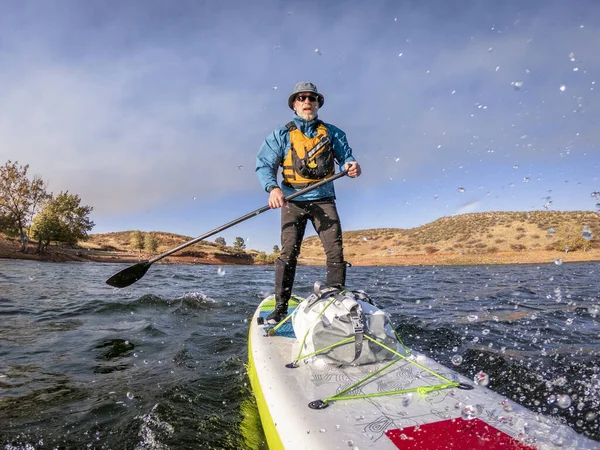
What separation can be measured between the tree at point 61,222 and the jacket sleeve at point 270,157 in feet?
121

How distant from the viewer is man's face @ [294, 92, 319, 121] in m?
4.17

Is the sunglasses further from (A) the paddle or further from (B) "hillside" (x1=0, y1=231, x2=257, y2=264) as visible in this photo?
(B) "hillside" (x1=0, y1=231, x2=257, y2=264)

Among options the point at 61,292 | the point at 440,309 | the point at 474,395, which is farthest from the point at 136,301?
the point at 474,395

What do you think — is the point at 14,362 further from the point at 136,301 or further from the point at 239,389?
the point at 136,301

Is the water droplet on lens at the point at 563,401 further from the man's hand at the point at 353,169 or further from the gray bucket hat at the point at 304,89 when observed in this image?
the gray bucket hat at the point at 304,89

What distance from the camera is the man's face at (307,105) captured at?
4.17m

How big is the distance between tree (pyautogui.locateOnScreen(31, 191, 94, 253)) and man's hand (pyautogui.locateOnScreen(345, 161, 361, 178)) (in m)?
37.6

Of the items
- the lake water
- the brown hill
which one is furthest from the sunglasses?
the brown hill

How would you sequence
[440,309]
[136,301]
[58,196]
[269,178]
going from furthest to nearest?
1. [58,196]
2. [136,301]
3. [440,309]
4. [269,178]

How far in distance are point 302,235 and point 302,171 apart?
32.2 inches

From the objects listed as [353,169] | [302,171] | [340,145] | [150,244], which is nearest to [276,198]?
[302,171]

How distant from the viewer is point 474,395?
2.51 meters

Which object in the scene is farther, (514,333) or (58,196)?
(58,196)

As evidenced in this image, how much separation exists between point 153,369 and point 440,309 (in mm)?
6372
